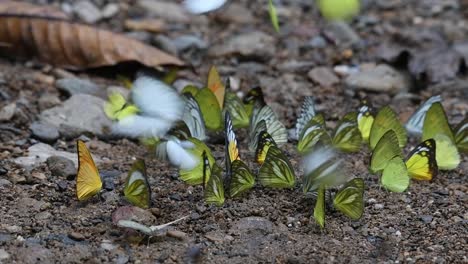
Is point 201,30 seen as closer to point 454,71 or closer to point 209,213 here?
point 454,71

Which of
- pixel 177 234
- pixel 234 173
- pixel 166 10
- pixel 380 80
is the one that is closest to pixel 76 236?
pixel 177 234

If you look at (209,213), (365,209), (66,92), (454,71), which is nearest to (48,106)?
(66,92)

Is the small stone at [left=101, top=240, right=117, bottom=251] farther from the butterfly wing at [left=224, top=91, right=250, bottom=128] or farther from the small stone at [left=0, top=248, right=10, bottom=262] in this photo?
the butterfly wing at [left=224, top=91, right=250, bottom=128]

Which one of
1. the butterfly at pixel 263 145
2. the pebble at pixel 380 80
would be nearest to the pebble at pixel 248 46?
the pebble at pixel 380 80

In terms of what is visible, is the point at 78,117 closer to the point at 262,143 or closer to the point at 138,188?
the point at 138,188

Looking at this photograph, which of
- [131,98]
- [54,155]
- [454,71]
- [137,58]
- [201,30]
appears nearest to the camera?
[54,155]

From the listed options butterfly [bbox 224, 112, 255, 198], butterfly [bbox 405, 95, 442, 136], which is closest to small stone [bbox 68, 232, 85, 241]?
butterfly [bbox 224, 112, 255, 198]

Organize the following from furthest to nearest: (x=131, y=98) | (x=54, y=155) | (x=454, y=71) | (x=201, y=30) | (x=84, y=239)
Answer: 1. (x=201, y=30)
2. (x=454, y=71)
3. (x=131, y=98)
4. (x=54, y=155)
5. (x=84, y=239)
